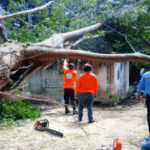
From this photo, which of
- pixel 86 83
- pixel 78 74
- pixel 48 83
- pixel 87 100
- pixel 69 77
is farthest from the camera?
pixel 48 83

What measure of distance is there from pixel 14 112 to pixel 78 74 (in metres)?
3.41

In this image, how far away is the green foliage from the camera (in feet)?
16.5

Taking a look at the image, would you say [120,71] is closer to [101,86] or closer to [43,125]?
[101,86]

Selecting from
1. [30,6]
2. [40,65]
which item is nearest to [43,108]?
[40,65]

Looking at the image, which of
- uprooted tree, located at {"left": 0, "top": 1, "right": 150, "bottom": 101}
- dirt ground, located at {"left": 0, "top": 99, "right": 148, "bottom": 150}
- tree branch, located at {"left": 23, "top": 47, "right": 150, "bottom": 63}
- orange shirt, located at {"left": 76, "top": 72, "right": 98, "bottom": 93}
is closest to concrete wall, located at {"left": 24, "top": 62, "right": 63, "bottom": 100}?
uprooted tree, located at {"left": 0, "top": 1, "right": 150, "bottom": 101}

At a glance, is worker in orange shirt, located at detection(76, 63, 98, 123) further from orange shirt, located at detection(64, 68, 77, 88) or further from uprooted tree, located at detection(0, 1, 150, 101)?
orange shirt, located at detection(64, 68, 77, 88)

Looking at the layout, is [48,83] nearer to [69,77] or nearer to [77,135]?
[69,77]

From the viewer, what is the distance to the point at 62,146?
Result: 3.66m

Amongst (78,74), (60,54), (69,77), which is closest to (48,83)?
(78,74)

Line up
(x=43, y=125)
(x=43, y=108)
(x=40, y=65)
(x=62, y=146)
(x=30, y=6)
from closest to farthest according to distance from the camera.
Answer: (x=62, y=146) → (x=43, y=125) → (x=40, y=65) → (x=43, y=108) → (x=30, y=6)

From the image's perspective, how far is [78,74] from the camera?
8141mm

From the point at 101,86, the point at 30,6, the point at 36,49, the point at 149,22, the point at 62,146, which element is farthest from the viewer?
the point at 30,6

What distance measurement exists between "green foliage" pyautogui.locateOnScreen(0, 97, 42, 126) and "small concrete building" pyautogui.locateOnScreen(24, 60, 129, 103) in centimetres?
251

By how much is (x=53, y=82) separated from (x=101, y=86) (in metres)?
1.89
